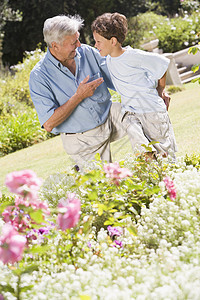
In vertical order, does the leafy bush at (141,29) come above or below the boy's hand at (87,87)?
below

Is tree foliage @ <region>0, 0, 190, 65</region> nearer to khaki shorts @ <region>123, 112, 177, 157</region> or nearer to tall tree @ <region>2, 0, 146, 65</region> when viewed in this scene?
tall tree @ <region>2, 0, 146, 65</region>

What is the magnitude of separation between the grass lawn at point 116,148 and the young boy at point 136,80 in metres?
1.88

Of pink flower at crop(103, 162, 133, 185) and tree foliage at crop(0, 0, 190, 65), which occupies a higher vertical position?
pink flower at crop(103, 162, 133, 185)

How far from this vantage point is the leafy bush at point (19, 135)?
396 inches

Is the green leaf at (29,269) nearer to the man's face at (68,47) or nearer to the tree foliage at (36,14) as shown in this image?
the man's face at (68,47)

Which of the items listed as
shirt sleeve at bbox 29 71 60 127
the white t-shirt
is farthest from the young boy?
shirt sleeve at bbox 29 71 60 127

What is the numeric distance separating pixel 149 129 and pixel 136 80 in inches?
17.1

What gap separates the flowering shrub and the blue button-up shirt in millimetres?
986

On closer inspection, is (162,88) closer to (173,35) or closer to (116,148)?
(116,148)

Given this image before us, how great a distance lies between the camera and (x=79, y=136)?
4.19m

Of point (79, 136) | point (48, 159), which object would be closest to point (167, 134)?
point (79, 136)

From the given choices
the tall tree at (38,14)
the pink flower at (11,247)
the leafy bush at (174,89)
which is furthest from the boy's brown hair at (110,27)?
the tall tree at (38,14)

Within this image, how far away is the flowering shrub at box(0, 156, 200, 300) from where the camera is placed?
209cm

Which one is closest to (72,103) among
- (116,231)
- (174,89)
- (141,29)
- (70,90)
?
(70,90)
